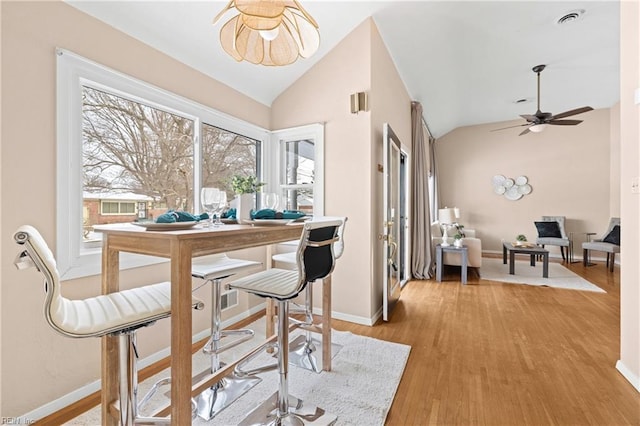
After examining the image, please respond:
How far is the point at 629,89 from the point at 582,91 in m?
4.49

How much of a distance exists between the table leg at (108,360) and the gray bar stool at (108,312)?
0.17 meters

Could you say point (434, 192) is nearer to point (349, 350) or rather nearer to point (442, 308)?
point (442, 308)

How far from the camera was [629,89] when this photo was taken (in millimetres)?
1865

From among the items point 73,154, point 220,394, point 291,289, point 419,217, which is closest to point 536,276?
point 419,217

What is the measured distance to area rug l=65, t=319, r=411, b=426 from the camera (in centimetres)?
155

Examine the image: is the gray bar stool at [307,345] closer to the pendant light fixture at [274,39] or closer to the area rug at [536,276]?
the pendant light fixture at [274,39]

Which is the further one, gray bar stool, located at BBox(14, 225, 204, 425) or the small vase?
the small vase

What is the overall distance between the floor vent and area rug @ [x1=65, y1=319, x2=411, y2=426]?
21.1 inches

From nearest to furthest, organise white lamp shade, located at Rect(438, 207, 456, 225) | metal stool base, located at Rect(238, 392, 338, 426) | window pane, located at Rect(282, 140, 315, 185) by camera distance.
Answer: metal stool base, located at Rect(238, 392, 338, 426) → window pane, located at Rect(282, 140, 315, 185) → white lamp shade, located at Rect(438, 207, 456, 225)

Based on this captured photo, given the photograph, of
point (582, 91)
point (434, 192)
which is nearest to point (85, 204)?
point (434, 192)

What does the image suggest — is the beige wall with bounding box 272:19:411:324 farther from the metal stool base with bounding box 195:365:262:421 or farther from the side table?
the side table

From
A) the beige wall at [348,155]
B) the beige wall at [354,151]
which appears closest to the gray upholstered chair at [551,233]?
the beige wall at [354,151]

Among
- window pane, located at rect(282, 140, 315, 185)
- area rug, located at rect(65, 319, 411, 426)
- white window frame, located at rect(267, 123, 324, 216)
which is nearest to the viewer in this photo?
area rug, located at rect(65, 319, 411, 426)

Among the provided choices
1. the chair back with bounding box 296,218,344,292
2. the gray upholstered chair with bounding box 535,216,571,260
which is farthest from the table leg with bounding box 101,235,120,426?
the gray upholstered chair with bounding box 535,216,571,260
